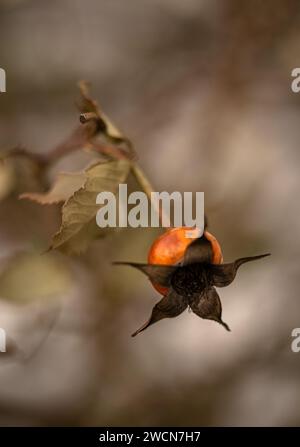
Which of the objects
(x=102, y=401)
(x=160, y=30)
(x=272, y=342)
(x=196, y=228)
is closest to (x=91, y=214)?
(x=196, y=228)

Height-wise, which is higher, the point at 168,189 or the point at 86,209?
the point at 168,189

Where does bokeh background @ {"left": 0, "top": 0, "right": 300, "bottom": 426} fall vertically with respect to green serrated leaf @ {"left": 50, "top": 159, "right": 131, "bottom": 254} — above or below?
above

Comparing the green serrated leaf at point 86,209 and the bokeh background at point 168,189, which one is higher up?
the bokeh background at point 168,189

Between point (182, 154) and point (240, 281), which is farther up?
point (182, 154)

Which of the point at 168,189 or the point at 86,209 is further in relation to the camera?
the point at 168,189

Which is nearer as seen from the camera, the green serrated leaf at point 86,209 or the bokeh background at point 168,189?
the green serrated leaf at point 86,209

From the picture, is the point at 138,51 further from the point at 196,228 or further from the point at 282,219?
the point at 196,228

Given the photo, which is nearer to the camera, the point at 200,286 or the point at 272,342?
the point at 200,286

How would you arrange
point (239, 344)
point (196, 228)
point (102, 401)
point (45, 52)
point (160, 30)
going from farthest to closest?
point (160, 30) < point (45, 52) < point (239, 344) < point (102, 401) < point (196, 228)
